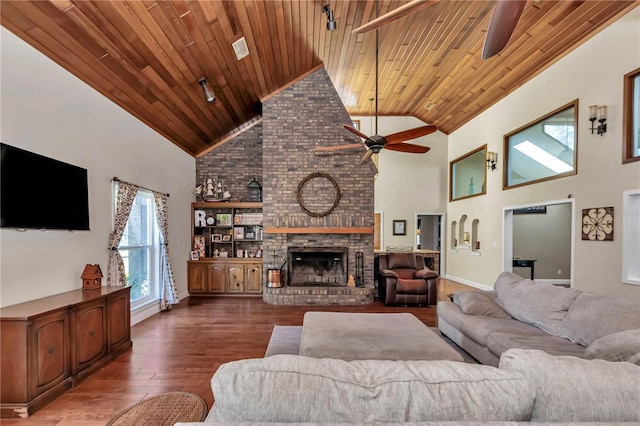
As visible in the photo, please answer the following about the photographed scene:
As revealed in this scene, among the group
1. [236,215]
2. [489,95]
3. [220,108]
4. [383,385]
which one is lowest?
[383,385]

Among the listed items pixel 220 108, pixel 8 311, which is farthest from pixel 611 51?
pixel 8 311

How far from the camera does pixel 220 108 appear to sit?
5.34m

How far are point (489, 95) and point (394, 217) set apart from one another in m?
3.95

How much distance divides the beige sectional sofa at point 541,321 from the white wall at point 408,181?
204 inches

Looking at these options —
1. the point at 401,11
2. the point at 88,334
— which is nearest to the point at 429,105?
the point at 401,11

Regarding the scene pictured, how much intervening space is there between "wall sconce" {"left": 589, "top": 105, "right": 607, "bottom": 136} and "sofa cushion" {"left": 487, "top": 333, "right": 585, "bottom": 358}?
10.4ft

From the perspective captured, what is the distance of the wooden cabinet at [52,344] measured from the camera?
84.3 inches

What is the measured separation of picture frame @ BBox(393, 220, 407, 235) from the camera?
8703 millimetres

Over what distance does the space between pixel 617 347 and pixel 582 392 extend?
1294mm

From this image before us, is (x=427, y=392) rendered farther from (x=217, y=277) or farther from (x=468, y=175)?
(x=468, y=175)

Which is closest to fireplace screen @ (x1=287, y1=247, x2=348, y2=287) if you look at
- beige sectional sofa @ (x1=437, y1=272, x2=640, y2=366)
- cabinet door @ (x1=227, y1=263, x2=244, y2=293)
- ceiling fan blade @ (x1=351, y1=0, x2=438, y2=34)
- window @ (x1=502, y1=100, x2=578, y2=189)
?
cabinet door @ (x1=227, y1=263, x2=244, y2=293)

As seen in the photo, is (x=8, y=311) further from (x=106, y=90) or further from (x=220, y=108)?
(x=220, y=108)

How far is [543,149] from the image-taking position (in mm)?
5113

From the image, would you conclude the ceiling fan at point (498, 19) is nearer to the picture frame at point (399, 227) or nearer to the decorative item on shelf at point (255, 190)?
the decorative item on shelf at point (255, 190)
